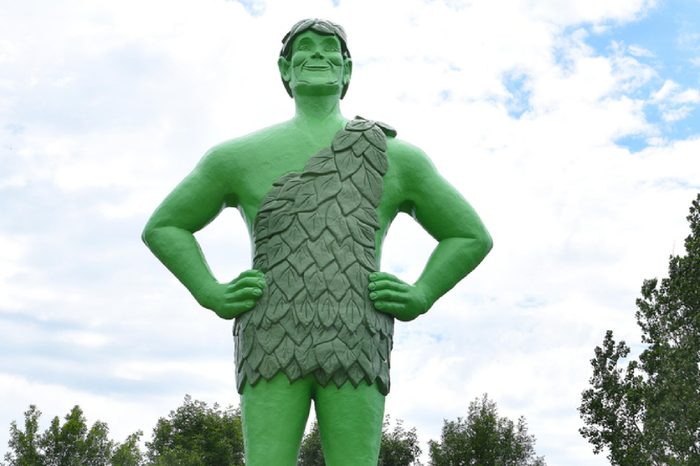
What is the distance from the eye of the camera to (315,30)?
5406 millimetres

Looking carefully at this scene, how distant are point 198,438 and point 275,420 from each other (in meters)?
25.0

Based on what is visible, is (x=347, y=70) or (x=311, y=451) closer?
(x=347, y=70)

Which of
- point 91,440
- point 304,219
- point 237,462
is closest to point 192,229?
point 304,219

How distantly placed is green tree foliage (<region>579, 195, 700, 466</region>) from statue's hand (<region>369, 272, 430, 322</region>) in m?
13.9

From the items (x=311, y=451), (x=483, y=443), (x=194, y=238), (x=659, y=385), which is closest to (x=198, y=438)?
(x=311, y=451)

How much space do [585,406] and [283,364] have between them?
16.8 m

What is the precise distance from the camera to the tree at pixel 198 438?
87.8 feet

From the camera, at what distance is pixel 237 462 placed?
29062 millimetres

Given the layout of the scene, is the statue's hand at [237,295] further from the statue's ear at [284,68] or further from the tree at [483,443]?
the tree at [483,443]

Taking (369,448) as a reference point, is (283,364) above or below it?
above

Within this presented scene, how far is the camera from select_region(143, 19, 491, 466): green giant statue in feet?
15.5

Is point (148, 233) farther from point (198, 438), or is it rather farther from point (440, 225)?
point (198, 438)

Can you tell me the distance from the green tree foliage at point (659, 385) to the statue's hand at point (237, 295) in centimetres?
1445

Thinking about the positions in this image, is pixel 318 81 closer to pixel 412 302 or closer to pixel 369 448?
pixel 412 302
